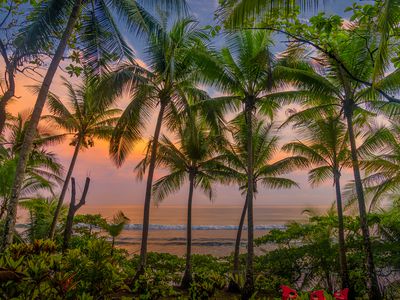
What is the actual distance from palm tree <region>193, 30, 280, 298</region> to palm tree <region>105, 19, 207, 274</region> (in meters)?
0.81

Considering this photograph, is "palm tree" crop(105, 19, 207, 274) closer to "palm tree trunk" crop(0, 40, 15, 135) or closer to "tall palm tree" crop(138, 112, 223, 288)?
"tall palm tree" crop(138, 112, 223, 288)

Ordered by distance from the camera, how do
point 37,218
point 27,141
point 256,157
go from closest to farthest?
point 27,141, point 256,157, point 37,218

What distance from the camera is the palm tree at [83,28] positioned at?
712 cm

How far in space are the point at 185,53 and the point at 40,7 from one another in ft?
16.3

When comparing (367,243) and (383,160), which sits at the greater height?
(383,160)

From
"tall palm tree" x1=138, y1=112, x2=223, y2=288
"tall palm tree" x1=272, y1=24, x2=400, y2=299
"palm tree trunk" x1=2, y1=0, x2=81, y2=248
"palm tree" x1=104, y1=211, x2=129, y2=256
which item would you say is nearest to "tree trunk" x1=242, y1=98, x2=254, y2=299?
"tall palm tree" x1=272, y1=24, x2=400, y2=299

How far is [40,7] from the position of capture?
7676mm

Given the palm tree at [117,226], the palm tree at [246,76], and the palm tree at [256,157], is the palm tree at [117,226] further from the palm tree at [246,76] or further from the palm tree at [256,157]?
the palm tree at [256,157]

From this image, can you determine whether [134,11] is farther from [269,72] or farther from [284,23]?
[284,23]

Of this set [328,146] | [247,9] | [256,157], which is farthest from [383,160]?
[247,9]

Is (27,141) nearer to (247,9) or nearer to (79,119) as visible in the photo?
(247,9)

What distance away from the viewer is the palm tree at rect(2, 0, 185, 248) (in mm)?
7121

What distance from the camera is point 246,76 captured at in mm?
11234

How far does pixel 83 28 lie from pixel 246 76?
5528 millimetres
